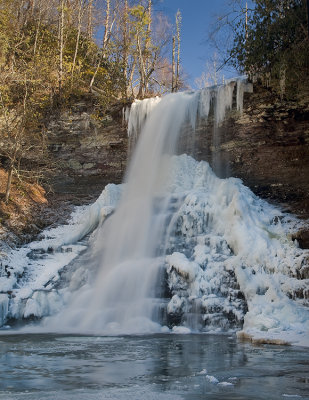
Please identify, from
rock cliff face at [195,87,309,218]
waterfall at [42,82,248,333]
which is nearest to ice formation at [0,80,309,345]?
waterfall at [42,82,248,333]

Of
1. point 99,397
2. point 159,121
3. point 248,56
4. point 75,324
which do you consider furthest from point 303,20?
point 99,397

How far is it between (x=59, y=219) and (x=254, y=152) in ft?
25.0

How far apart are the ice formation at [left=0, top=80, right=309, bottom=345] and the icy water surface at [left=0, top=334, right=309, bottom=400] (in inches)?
68.4

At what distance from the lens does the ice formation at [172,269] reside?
29.0ft

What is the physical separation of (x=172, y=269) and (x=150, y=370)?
5.57 m

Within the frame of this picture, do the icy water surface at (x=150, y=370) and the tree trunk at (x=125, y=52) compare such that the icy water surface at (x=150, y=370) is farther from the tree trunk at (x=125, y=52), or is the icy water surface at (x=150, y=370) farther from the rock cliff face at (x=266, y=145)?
the tree trunk at (x=125, y=52)

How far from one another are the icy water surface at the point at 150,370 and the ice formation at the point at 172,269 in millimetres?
1738

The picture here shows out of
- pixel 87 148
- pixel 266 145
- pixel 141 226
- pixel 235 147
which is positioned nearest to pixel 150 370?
pixel 141 226

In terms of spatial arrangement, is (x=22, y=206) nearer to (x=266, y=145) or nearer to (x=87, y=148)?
(x=87, y=148)

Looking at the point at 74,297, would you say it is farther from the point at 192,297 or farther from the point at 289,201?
the point at 289,201

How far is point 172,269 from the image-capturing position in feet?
33.0

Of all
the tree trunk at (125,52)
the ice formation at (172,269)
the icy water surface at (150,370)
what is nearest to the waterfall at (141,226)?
the ice formation at (172,269)

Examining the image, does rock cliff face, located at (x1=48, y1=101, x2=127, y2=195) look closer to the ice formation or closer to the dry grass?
the dry grass

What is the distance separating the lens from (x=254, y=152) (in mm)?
15328
